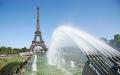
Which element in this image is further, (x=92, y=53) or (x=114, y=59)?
(x=92, y=53)

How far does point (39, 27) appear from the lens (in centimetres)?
10150

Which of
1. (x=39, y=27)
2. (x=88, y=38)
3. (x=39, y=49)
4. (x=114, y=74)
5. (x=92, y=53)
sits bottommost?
(x=114, y=74)

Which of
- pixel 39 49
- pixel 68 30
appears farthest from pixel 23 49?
pixel 68 30

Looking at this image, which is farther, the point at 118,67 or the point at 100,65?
the point at 100,65

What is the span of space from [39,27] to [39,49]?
8623 millimetres

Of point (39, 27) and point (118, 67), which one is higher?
point (39, 27)

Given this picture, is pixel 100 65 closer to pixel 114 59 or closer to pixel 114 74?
pixel 114 59

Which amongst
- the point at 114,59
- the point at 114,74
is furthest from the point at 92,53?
the point at 114,74

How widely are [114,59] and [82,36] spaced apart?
258 centimetres

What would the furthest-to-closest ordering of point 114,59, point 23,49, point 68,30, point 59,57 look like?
point 23,49 < point 59,57 < point 68,30 < point 114,59

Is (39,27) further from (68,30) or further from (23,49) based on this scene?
(68,30)

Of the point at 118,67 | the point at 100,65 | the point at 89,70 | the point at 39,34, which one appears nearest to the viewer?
the point at 118,67

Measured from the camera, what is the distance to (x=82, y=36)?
9.91 meters

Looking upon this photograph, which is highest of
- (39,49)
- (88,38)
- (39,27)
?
(39,27)
